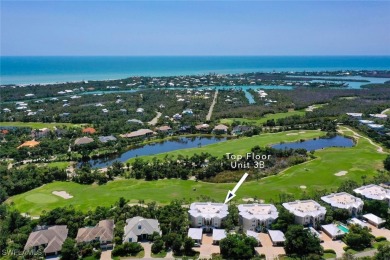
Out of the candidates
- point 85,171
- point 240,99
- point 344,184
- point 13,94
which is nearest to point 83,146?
point 85,171

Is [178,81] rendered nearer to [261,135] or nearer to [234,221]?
[261,135]

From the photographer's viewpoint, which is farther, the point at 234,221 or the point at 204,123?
the point at 204,123

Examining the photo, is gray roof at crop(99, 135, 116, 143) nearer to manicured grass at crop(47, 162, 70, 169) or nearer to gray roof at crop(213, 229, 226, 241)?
manicured grass at crop(47, 162, 70, 169)

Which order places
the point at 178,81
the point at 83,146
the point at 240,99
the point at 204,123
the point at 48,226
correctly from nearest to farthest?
the point at 48,226 → the point at 83,146 → the point at 204,123 → the point at 240,99 → the point at 178,81

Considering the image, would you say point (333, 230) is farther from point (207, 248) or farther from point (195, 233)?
point (195, 233)

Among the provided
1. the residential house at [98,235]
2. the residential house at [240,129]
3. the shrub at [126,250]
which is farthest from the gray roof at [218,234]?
the residential house at [240,129]

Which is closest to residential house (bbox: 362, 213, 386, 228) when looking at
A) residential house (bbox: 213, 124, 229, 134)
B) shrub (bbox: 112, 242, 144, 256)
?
shrub (bbox: 112, 242, 144, 256)
